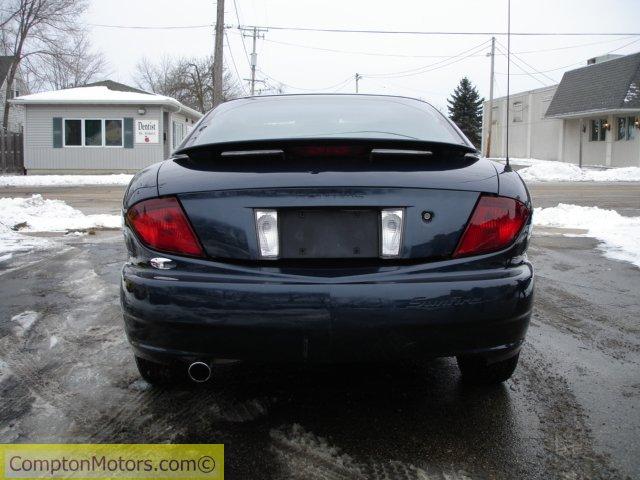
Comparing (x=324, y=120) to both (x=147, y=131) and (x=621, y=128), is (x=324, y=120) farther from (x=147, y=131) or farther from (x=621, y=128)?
(x=621, y=128)

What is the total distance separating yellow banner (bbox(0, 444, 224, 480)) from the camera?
84.4 inches

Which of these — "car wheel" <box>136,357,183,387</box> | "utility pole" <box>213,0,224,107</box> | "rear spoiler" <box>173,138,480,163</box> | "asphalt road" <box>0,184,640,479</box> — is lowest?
"asphalt road" <box>0,184,640,479</box>

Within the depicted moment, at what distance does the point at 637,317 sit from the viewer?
13.9 feet

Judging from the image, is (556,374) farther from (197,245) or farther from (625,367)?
(197,245)

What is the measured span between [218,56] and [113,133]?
665 centimetres

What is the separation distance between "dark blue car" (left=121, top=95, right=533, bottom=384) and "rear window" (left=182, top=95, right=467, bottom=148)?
0.37m

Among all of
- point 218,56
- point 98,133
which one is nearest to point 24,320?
point 218,56

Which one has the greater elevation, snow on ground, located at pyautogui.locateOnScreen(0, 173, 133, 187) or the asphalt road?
snow on ground, located at pyautogui.locateOnScreen(0, 173, 133, 187)

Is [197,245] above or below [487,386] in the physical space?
above

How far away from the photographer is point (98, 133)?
25.4 m

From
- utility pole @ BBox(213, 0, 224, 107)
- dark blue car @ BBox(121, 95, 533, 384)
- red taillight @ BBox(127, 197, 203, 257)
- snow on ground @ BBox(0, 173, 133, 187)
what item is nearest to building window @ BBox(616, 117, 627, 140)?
utility pole @ BBox(213, 0, 224, 107)

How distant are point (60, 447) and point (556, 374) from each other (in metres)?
2.39

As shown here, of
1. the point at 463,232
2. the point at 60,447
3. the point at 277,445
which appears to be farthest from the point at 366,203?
the point at 60,447

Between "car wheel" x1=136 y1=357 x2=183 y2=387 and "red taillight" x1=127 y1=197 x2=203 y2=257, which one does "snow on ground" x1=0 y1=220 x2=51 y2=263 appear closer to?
"car wheel" x1=136 y1=357 x2=183 y2=387
